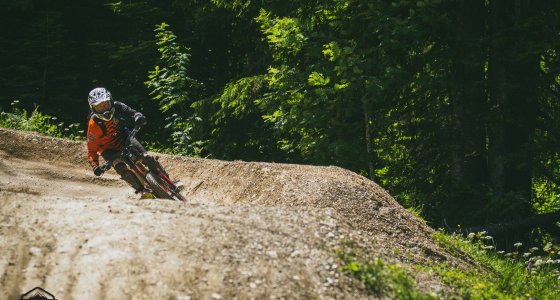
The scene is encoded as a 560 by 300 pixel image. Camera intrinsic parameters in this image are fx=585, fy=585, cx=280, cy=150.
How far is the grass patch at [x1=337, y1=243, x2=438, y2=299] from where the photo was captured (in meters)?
5.69

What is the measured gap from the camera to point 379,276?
19.2ft

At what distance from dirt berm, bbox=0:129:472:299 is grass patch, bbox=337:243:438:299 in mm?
110

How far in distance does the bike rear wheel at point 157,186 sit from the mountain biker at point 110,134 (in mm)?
296

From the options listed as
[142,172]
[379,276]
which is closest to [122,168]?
[142,172]

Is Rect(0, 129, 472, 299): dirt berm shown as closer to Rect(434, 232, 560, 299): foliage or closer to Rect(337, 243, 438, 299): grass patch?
Rect(337, 243, 438, 299): grass patch

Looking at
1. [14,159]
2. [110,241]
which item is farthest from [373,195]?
[14,159]

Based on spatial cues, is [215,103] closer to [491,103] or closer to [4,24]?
[491,103]

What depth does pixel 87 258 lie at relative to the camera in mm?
5480

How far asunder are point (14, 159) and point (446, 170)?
35.1 feet

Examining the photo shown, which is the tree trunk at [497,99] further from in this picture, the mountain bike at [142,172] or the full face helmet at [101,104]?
the full face helmet at [101,104]

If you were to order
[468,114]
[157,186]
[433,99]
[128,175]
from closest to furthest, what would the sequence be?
1. [157,186]
2. [128,175]
3. [468,114]
4. [433,99]

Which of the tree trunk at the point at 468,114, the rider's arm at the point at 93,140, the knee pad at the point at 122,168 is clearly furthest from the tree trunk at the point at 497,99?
the rider's arm at the point at 93,140

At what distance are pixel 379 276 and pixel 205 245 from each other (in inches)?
69.8

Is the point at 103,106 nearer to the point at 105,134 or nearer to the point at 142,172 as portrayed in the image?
the point at 105,134
